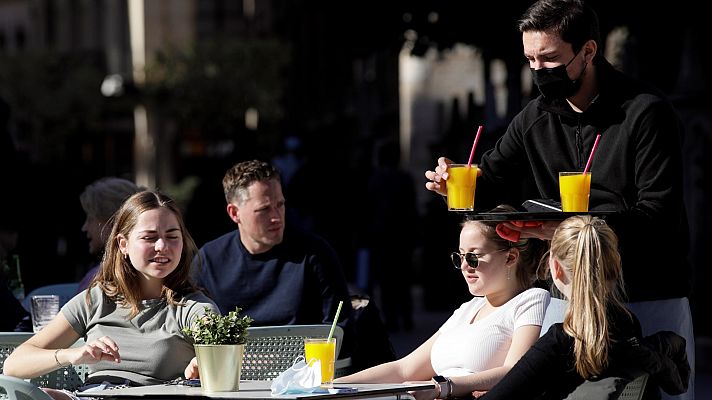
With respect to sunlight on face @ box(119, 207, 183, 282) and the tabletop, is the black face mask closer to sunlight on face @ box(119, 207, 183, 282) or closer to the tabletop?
the tabletop

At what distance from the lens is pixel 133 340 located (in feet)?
18.2

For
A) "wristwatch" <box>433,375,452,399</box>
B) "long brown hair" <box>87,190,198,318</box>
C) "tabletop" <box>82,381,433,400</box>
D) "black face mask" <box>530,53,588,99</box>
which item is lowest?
"wristwatch" <box>433,375,452,399</box>

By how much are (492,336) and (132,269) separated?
127 cm

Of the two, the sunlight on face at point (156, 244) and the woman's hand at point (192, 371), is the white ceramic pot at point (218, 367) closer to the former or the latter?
the woman's hand at point (192, 371)

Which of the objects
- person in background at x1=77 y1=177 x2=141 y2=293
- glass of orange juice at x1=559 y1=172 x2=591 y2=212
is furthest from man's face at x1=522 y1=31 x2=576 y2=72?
person in background at x1=77 y1=177 x2=141 y2=293

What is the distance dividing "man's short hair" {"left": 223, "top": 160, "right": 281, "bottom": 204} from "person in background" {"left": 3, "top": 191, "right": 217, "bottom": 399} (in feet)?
4.14

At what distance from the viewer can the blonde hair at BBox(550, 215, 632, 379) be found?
460 cm

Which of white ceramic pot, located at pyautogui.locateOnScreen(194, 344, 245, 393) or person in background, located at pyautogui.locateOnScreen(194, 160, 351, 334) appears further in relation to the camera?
person in background, located at pyautogui.locateOnScreen(194, 160, 351, 334)

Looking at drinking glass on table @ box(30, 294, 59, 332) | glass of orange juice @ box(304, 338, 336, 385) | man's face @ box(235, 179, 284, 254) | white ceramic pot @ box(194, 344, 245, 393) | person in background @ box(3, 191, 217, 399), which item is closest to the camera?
white ceramic pot @ box(194, 344, 245, 393)

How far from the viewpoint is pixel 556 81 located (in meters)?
4.97

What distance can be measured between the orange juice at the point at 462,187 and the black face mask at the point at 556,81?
14.7 inches

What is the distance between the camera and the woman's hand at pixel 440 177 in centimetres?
525

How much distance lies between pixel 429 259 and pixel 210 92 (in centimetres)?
3158

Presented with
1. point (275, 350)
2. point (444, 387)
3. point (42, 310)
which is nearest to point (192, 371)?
point (275, 350)
